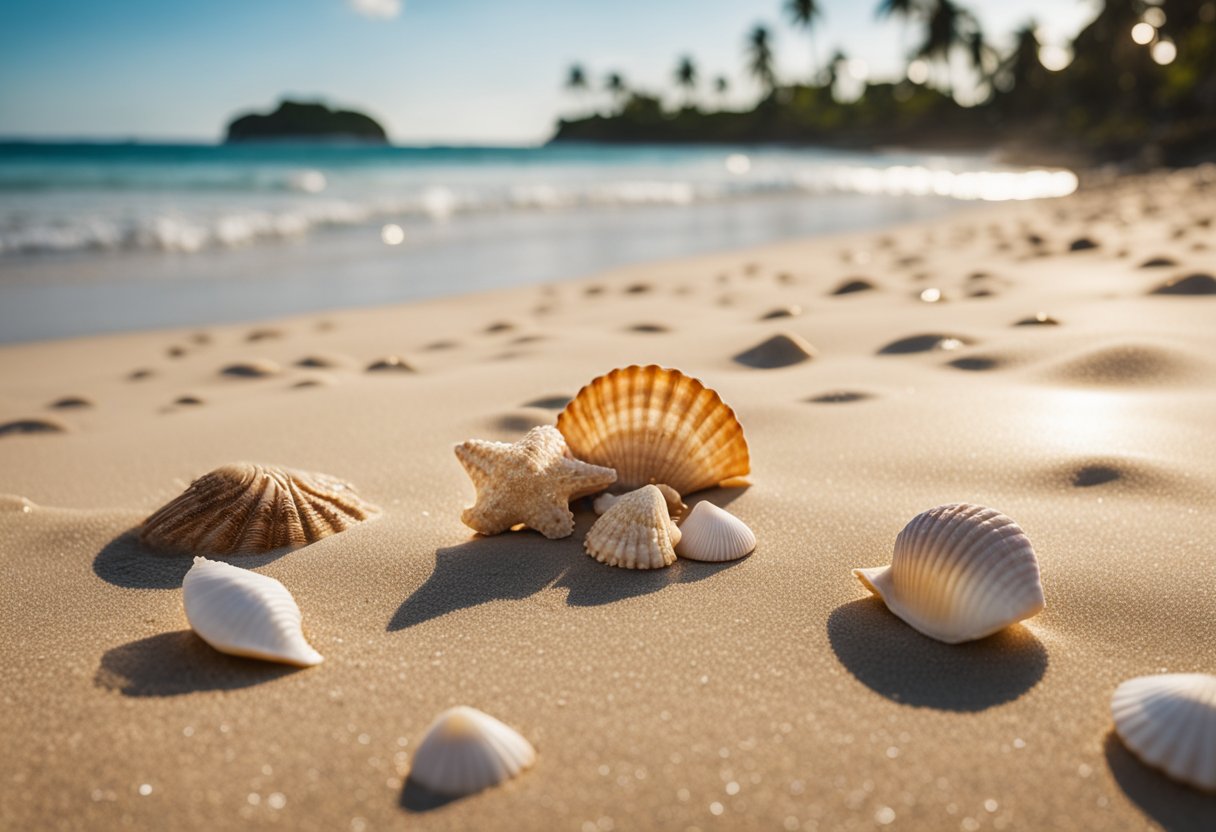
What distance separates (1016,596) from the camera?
1449 millimetres

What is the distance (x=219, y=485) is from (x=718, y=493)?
4.06ft

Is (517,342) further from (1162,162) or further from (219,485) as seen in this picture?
(1162,162)

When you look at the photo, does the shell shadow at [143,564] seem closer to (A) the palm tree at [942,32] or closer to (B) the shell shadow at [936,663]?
(B) the shell shadow at [936,663]

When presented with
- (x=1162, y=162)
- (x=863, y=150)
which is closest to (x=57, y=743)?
(x=1162, y=162)

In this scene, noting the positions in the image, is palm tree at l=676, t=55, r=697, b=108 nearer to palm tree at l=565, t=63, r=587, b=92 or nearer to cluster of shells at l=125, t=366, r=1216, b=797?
palm tree at l=565, t=63, r=587, b=92

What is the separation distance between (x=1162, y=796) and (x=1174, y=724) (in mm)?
98

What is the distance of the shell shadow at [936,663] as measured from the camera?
1.38 metres

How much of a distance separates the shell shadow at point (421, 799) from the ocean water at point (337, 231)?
5.44 m

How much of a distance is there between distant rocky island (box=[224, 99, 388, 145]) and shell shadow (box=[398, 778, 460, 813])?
8123cm

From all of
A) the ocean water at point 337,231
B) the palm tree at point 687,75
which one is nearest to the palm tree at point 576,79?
the palm tree at point 687,75

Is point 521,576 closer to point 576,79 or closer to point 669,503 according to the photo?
point 669,503

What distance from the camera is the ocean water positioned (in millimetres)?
6836

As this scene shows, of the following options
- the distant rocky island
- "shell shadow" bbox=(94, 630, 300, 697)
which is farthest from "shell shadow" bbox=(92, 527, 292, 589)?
the distant rocky island

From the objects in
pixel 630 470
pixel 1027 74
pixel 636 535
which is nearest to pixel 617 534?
pixel 636 535
